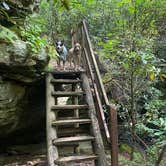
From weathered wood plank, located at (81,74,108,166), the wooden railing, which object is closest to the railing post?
the wooden railing

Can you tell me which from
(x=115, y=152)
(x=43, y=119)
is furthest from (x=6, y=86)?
(x=43, y=119)

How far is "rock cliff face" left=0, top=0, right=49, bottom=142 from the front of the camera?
4.26m

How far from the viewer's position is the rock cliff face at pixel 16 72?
168 inches

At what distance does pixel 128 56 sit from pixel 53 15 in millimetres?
7707

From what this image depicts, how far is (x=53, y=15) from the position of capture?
481 inches

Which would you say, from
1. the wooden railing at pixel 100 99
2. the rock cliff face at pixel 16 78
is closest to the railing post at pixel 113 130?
the wooden railing at pixel 100 99

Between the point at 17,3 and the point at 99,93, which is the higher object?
the point at 17,3

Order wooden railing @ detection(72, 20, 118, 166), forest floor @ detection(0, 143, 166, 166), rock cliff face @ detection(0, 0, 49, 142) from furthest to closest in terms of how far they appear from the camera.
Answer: forest floor @ detection(0, 143, 166, 166) → rock cliff face @ detection(0, 0, 49, 142) → wooden railing @ detection(72, 20, 118, 166)

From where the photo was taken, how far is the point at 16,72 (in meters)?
4.89

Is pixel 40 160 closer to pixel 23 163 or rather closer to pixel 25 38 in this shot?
pixel 23 163

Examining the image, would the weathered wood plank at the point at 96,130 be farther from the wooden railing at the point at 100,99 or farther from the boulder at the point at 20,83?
the boulder at the point at 20,83

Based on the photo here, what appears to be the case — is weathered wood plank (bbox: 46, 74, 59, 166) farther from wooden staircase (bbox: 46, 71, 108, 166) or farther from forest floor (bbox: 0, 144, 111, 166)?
forest floor (bbox: 0, 144, 111, 166)

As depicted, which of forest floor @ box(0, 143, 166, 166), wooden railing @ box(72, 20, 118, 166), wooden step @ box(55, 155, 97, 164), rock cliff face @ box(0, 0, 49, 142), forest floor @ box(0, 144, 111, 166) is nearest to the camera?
wooden step @ box(55, 155, 97, 164)

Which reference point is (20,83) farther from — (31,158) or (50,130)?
(31,158)
